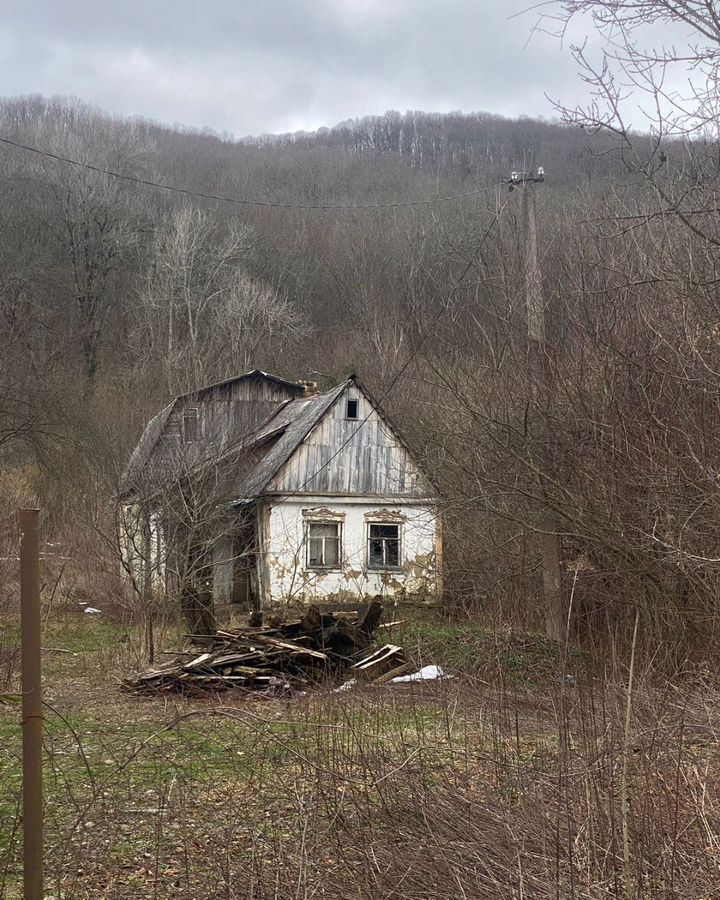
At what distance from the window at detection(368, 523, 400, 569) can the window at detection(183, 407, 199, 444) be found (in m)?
5.69

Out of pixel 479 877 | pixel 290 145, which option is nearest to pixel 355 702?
pixel 479 877

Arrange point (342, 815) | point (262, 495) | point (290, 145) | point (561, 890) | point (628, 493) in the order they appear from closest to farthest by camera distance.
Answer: point (561, 890)
point (342, 815)
point (628, 493)
point (262, 495)
point (290, 145)

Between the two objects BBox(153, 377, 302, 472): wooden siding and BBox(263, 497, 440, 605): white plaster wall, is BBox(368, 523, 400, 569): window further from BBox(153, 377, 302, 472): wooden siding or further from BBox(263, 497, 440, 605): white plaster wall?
BBox(153, 377, 302, 472): wooden siding

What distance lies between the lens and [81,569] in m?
23.5

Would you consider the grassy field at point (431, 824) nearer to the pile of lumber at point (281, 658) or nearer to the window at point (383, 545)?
the pile of lumber at point (281, 658)

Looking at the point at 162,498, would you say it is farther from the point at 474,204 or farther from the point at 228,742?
the point at 474,204

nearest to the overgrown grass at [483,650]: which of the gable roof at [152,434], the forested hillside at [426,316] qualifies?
the forested hillside at [426,316]

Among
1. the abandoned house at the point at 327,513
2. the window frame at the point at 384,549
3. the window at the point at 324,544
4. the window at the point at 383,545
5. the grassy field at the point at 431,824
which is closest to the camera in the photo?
the grassy field at the point at 431,824

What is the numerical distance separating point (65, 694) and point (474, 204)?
47.1 feet

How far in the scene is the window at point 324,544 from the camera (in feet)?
79.7

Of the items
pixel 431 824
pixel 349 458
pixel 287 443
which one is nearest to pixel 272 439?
pixel 287 443

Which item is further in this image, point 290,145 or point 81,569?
point 290,145

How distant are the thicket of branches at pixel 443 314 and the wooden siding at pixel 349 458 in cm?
110

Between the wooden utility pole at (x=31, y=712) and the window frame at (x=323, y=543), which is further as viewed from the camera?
the window frame at (x=323, y=543)
